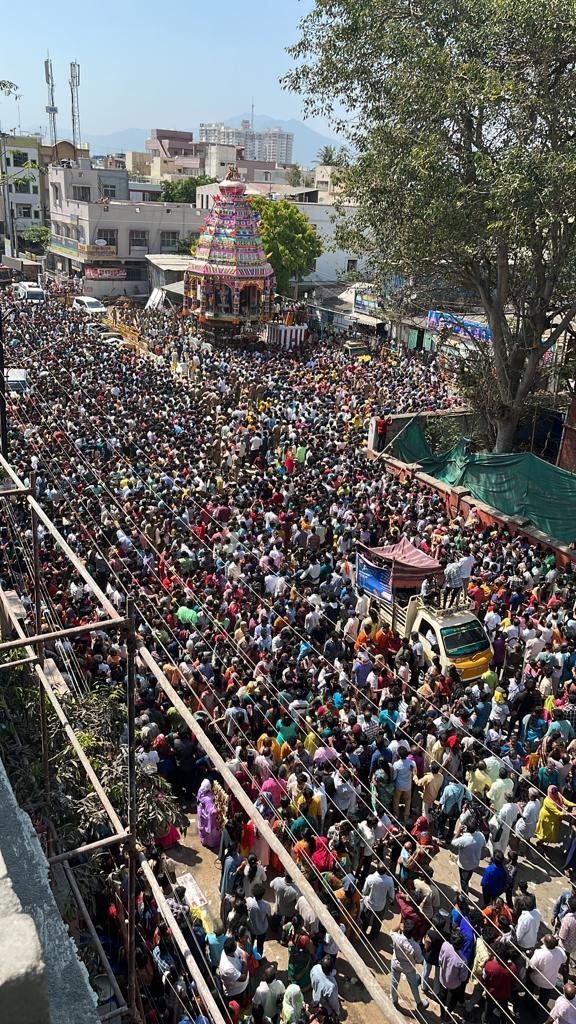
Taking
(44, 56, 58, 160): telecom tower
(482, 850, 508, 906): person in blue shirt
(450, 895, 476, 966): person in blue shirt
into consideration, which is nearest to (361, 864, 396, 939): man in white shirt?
(450, 895, 476, 966): person in blue shirt

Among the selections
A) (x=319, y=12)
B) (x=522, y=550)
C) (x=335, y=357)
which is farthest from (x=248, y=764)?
(x=335, y=357)

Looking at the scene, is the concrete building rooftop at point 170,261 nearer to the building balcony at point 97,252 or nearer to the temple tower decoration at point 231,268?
the building balcony at point 97,252

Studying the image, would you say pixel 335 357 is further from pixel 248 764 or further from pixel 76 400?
pixel 248 764

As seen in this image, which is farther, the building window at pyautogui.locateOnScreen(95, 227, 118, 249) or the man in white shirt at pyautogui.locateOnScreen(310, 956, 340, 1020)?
the building window at pyautogui.locateOnScreen(95, 227, 118, 249)

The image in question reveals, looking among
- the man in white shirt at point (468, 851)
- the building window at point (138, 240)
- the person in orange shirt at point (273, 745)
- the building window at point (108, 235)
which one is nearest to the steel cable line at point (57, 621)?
the person in orange shirt at point (273, 745)

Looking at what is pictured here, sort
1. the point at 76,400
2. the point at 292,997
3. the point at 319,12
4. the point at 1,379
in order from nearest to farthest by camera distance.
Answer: the point at 292,997
the point at 1,379
the point at 319,12
the point at 76,400

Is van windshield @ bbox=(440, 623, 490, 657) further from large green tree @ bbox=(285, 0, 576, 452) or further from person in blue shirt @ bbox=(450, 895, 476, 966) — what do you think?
large green tree @ bbox=(285, 0, 576, 452)

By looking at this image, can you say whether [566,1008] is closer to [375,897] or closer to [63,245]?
[375,897]
